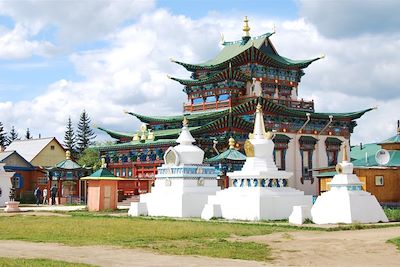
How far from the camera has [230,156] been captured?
4722 centimetres

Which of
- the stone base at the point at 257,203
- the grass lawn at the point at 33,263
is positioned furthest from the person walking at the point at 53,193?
the grass lawn at the point at 33,263

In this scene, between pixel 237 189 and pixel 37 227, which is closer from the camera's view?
pixel 37 227

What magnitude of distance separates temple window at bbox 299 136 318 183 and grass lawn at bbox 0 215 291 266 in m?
27.6

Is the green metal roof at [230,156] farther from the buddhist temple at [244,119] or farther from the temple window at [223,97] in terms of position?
the temple window at [223,97]

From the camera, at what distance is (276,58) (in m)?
59.5

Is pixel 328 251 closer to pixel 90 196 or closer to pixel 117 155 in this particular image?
A: pixel 90 196

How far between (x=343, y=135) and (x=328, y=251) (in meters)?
41.2

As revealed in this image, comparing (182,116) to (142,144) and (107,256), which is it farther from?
(107,256)

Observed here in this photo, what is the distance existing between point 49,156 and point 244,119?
109ft

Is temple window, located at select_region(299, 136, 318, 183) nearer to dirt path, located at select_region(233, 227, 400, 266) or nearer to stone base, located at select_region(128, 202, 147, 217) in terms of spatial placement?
stone base, located at select_region(128, 202, 147, 217)

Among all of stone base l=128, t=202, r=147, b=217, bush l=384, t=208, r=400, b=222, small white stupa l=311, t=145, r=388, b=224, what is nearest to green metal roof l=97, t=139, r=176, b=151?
stone base l=128, t=202, r=147, b=217

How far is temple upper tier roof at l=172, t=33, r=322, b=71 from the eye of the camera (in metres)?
57.0

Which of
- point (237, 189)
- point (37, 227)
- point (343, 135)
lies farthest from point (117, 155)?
point (37, 227)

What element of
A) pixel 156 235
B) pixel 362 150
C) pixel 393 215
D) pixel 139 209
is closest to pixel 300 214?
pixel 393 215
